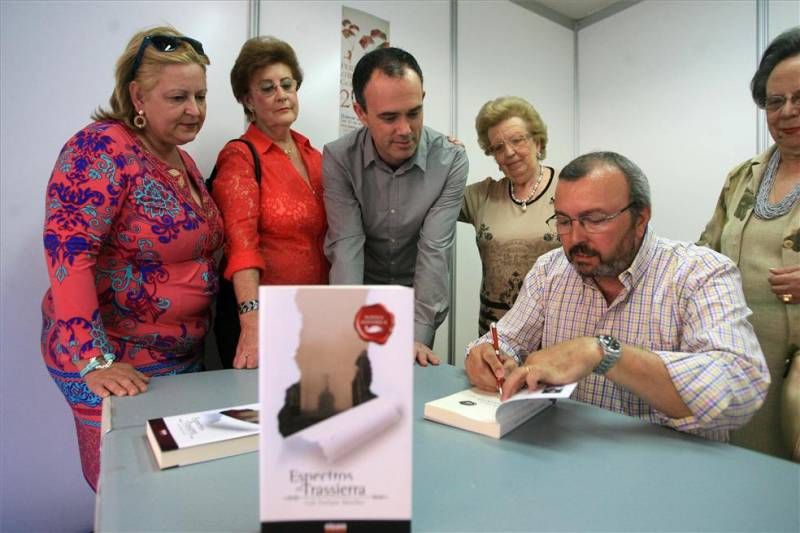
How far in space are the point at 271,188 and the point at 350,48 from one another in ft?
3.66

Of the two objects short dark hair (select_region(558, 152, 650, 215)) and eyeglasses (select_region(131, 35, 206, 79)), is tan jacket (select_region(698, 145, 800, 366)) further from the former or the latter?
eyeglasses (select_region(131, 35, 206, 79))

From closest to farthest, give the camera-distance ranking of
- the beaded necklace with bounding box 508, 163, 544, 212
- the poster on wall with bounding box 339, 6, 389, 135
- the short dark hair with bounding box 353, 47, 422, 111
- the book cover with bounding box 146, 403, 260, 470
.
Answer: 1. the book cover with bounding box 146, 403, 260, 470
2. the short dark hair with bounding box 353, 47, 422, 111
3. the beaded necklace with bounding box 508, 163, 544, 212
4. the poster on wall with bounding box 339, 6, 389, 135

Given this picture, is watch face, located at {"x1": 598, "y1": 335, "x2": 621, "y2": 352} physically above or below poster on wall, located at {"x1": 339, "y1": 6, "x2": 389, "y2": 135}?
below

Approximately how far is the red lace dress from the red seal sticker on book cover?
1181 millimetres

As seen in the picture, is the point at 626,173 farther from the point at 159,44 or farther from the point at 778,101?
the point at 159,44

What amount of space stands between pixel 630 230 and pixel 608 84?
2741mm

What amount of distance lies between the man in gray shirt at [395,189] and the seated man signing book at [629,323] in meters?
0.41

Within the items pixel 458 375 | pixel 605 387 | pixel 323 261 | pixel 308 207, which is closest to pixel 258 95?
pixel 308 207

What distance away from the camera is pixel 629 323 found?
125cm

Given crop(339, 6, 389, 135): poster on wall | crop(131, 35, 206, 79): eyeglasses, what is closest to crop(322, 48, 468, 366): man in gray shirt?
crop(131, 35, 206, 79): eyeglasses

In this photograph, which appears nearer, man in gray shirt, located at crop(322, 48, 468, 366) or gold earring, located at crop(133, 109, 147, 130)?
gold earring, located at crop(133, 109, 147, 130)

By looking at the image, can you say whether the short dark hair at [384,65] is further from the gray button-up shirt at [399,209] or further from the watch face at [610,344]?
the watch face at [610,344]

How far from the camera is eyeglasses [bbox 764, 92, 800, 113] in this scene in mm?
1489

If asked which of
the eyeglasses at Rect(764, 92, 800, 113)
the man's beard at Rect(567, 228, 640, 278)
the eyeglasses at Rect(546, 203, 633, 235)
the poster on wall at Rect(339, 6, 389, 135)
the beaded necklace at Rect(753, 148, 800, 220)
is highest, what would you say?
the poster on wall at Rect(339, 6, 389, 135)
